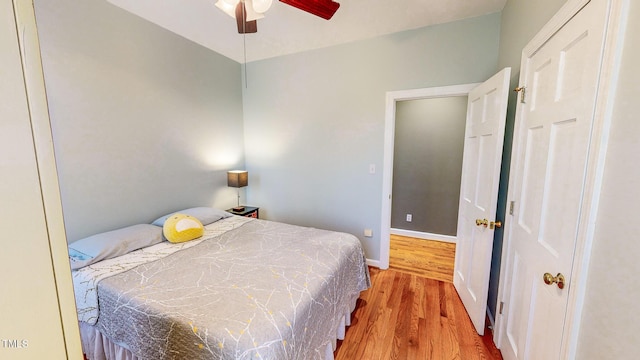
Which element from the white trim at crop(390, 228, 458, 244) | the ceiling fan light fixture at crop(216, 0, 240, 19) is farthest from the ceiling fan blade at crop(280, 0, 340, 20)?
the white trim at crop(390, 228, 458, 244)

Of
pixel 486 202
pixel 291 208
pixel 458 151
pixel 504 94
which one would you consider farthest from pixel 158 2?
pixel 458 151

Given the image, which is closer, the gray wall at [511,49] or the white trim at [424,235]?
the gray wall at [511,49]

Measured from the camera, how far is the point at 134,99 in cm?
220

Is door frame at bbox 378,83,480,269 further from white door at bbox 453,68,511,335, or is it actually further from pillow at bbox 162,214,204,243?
pillow at bbox 162,214,204,243

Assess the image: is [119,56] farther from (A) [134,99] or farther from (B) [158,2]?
(B) [158,2]

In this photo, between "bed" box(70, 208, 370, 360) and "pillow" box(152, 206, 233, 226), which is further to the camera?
"pillow" box(152, 206, 233, 226)

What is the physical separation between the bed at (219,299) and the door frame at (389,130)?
0.92 m

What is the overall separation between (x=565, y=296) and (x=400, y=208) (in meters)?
3.02

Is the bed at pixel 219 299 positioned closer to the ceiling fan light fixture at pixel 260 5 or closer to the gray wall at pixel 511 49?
the gray wall at pixel 511 49

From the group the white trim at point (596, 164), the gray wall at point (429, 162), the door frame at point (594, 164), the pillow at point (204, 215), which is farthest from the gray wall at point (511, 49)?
the pillow at point (204, 215)

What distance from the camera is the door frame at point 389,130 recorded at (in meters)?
2.40

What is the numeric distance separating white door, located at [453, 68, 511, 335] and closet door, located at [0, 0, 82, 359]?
2099mm

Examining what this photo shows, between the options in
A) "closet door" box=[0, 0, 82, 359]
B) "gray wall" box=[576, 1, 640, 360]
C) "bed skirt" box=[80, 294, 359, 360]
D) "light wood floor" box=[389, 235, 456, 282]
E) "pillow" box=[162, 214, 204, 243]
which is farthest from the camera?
"light wood floor" box=[389, 235, 456, 282]

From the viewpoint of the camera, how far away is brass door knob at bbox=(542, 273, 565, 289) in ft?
3.35
